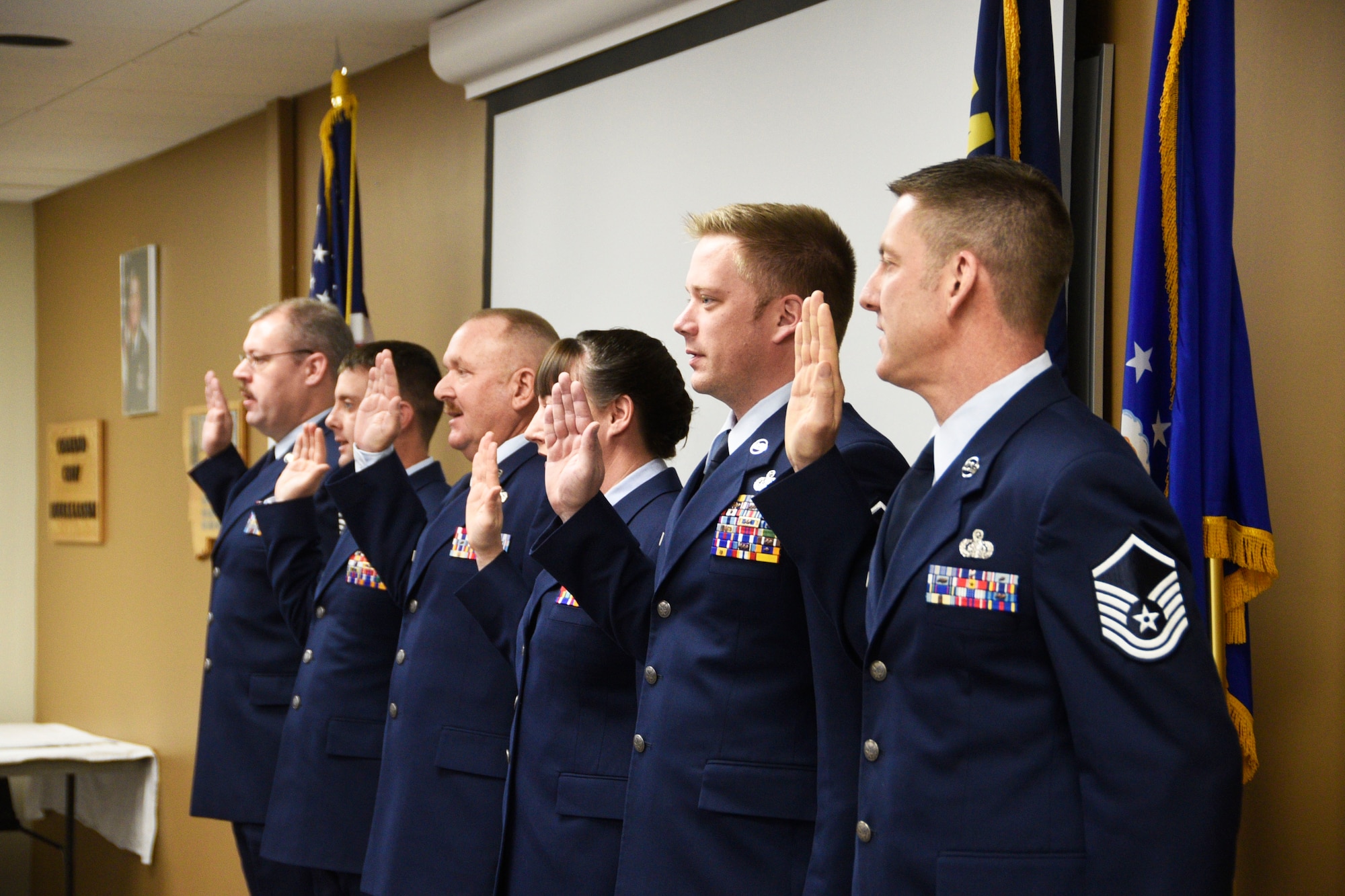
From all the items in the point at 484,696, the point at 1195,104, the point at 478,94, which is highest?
the point at 478,94

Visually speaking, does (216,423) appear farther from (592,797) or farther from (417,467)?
(592,797)

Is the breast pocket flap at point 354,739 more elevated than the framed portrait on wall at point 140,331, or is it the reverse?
the framed portrait on wall at point 140,331

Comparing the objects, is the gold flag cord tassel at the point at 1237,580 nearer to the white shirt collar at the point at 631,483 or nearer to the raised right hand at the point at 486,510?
the white shirt collar at the point at 631,483

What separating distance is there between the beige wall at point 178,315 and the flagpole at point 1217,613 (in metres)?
2.93

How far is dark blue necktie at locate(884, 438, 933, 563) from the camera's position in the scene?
69.1 inches

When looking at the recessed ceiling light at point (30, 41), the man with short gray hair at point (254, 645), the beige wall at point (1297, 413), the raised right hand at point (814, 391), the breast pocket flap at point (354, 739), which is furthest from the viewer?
the recessed ceiling light at point (30, 41)

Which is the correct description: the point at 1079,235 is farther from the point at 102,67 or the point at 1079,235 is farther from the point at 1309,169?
the point at 102,67

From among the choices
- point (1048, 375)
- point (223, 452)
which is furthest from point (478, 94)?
point (1048, 375)

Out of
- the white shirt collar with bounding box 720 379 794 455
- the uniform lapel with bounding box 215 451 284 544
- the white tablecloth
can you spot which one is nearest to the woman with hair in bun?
the white shirt collar with bounding box 720 379 794 455

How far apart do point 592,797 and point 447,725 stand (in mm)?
551

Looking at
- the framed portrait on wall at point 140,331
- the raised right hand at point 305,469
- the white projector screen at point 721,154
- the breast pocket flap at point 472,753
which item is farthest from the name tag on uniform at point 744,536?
the framed portrait on wall at point 140,331

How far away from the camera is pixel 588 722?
241 centimetres

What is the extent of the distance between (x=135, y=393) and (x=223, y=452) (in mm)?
2704

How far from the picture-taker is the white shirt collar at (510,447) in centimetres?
299
